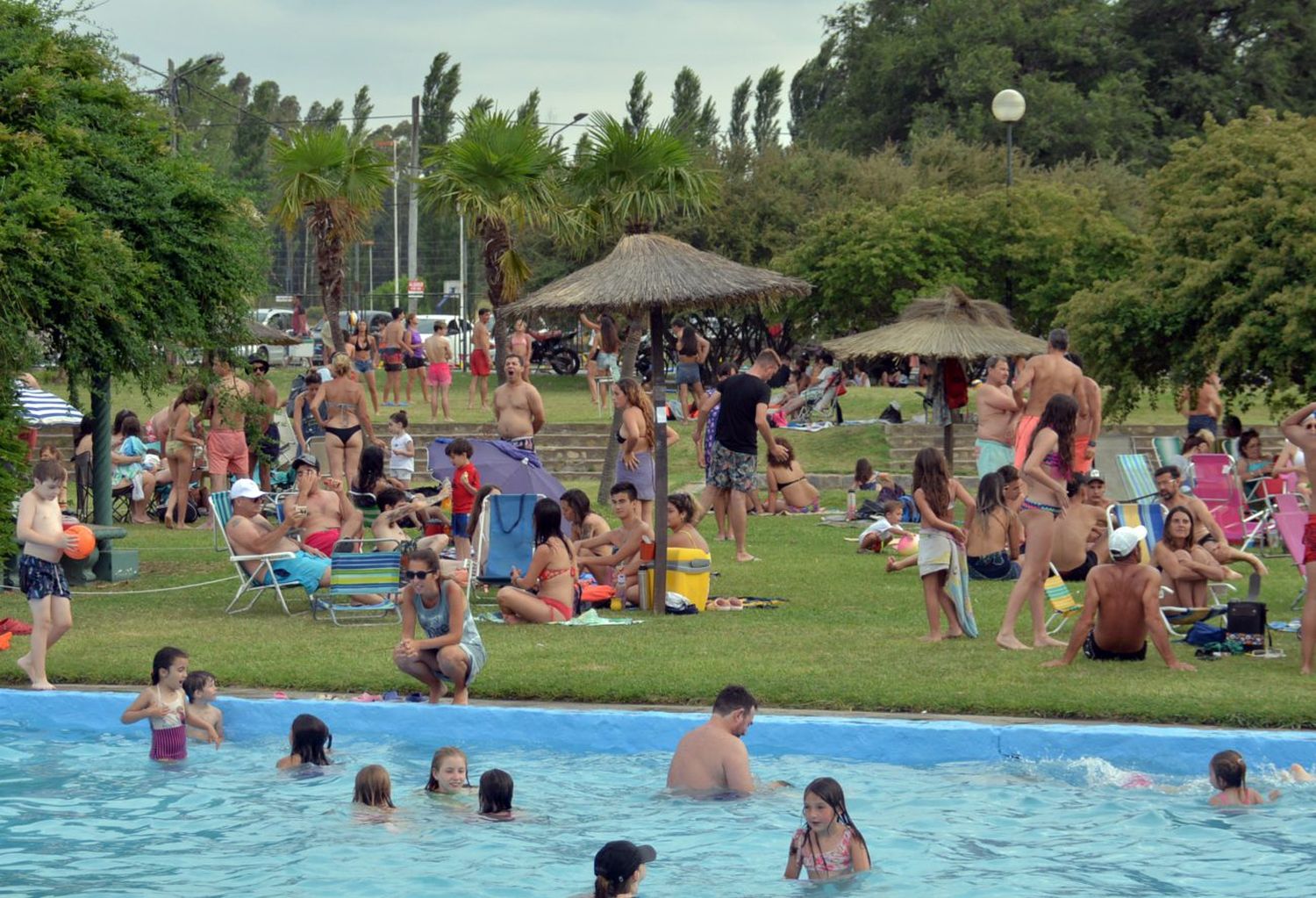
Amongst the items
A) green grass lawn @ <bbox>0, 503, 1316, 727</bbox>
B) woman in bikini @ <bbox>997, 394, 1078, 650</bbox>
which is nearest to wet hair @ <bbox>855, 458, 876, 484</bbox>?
green grass lawn @ <bbox>0, 503, 1316, 727</bbox>

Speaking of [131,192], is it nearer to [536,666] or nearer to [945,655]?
[536,666]


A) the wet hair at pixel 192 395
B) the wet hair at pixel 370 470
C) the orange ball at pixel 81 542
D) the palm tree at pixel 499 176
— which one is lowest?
the orange ball at pixel 81 542

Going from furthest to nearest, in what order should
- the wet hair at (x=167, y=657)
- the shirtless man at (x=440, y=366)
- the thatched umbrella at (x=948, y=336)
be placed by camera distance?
the shirtless man at (x=440, y=366)
the thatched umbrella at (x=948, y=336)
the wet hair at (x=167, y=657)

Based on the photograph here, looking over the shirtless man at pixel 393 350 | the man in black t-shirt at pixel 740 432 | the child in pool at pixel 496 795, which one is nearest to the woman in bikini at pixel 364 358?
the shirtless man at pixel 393 350

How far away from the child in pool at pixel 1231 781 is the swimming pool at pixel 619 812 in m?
0.14

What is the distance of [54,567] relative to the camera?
1043cm

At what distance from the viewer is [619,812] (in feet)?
28.5

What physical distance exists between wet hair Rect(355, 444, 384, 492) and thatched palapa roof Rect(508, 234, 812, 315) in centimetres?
225

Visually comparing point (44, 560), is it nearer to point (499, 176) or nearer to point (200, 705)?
point (200, 705)

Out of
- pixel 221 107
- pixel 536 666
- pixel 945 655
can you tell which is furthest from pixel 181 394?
pixel 221 107

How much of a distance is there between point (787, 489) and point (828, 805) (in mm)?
12723

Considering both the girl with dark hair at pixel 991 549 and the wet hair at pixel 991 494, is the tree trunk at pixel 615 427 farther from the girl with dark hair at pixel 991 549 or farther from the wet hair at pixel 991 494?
the wet hair at pixel 991 494

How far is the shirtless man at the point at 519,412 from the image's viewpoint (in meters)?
16.5

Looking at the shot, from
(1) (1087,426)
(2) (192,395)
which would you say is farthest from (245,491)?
(1) (1087,426)
